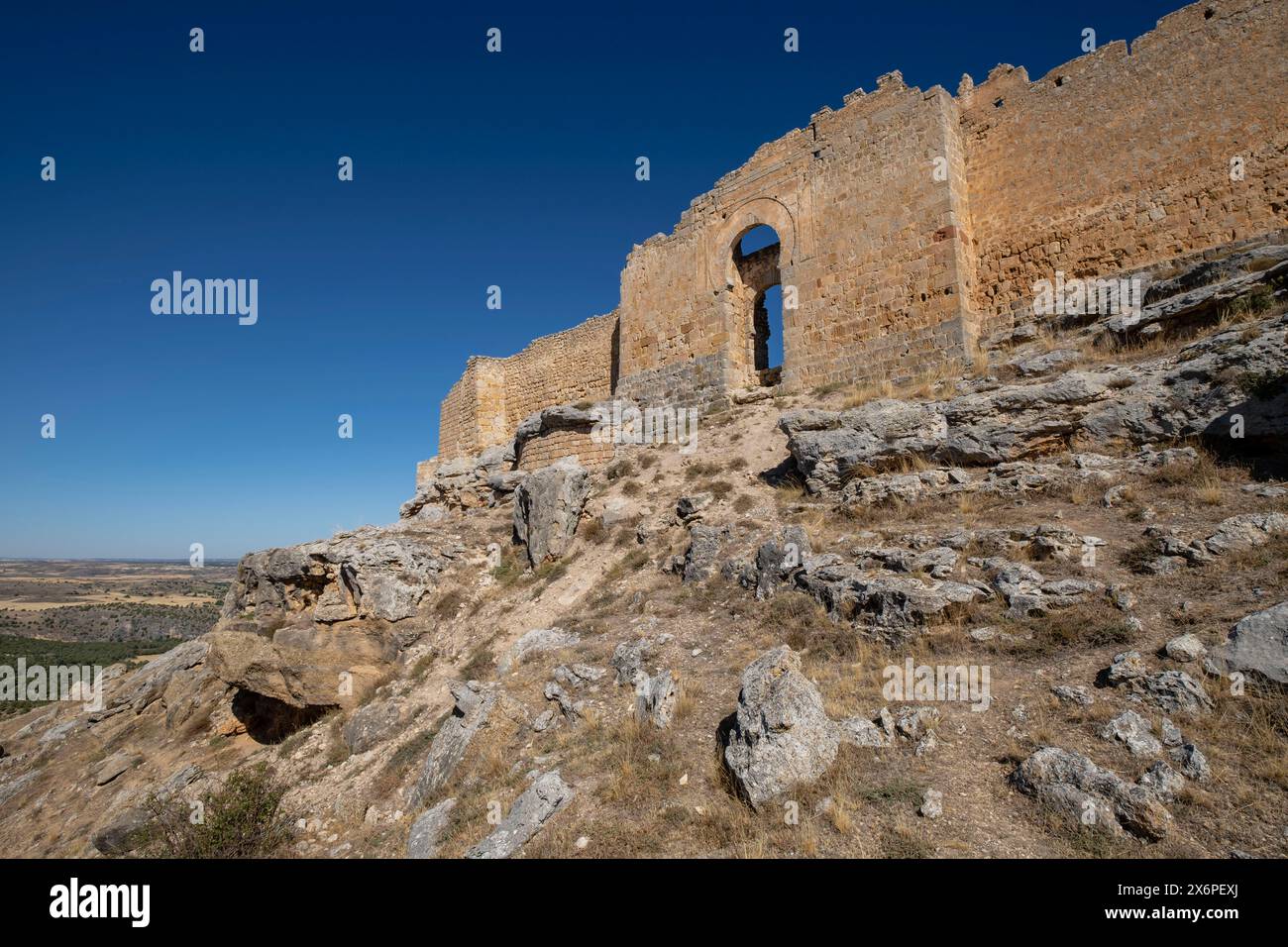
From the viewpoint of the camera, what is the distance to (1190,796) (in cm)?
313

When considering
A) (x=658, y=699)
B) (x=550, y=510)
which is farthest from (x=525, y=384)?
(x=658, y=699)

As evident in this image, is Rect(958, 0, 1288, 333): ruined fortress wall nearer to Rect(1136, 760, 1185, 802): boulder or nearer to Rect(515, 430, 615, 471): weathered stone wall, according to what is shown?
Rect(515, 430, 615, 471): weathered stone wall

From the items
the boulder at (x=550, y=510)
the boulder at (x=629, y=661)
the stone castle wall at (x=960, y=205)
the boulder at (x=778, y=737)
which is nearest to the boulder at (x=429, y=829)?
the boulder at (x=629, y=661)

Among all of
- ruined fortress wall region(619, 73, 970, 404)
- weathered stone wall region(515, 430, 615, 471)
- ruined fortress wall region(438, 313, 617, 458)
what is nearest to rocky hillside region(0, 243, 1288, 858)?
ruined fortress wall region(619, 73, 970, 404)

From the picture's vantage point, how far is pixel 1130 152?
32.1ft

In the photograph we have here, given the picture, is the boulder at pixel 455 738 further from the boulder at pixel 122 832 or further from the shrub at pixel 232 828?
the boulder at pixel 122 832

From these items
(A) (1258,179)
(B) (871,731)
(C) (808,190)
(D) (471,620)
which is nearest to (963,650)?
(B) (871,731)

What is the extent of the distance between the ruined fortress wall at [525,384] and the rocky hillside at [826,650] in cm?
816

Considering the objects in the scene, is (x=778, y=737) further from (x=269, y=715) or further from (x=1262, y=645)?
(x=269, y=715)

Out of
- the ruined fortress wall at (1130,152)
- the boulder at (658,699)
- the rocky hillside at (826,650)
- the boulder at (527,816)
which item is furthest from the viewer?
the ruined fortress wall at (1130,152)

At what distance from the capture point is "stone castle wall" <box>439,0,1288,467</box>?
29.6 feet

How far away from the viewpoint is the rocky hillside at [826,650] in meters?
3.61

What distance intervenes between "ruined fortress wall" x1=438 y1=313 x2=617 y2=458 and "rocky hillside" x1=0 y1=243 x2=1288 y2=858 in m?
8.16
